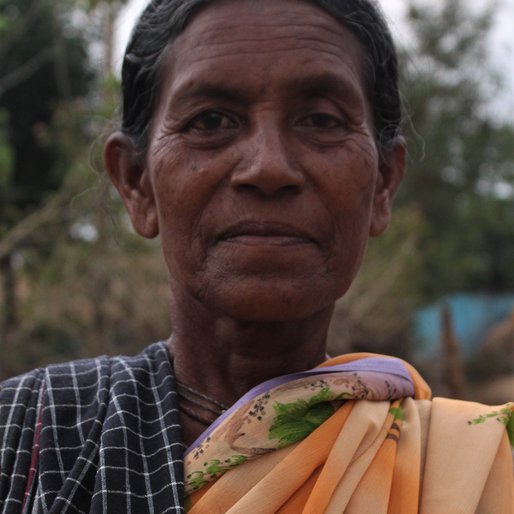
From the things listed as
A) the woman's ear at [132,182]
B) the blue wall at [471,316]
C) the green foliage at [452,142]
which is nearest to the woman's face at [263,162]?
the woman's ear at [132,182]

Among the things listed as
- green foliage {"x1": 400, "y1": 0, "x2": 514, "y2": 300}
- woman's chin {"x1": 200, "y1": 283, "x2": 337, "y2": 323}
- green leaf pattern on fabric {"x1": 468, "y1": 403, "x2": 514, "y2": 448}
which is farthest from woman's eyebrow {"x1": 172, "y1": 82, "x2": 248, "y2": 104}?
green foliage {"x1": 400, "y1": 0, "x2": 514, "y2": 300}

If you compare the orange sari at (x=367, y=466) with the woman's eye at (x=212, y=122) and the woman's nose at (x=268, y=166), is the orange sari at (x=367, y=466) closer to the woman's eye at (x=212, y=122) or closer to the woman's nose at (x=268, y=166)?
the woman's nose at (x=268, y=166)

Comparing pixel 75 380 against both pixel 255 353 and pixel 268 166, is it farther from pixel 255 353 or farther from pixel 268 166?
pixel 268 166

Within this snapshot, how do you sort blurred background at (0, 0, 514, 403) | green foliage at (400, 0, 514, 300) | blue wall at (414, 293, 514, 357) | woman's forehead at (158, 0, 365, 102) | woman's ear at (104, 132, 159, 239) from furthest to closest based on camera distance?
blue wall at (414, 293, 514, 357)
green foliage at (400, 0, 514, 300)
blurred background at (0, 0, 514, 403)
woman's ear at (104, 132, 159, 239)
woman's forehead at (158, 0, 365, 102)

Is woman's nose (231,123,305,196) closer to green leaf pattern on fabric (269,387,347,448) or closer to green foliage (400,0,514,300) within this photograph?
green leaf pattern on fabric (269,387,347,448)

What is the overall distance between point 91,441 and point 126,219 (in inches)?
181

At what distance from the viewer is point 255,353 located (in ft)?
6.27

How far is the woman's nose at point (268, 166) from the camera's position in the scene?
1.67m

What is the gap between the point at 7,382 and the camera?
75.0 inches

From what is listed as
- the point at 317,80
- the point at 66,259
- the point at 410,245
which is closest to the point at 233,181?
the point at 317,80

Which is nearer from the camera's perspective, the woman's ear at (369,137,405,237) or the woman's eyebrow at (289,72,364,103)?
the woman's eyebrow at (289,72,364,103)

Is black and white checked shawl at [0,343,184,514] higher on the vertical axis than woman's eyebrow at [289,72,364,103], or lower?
lower

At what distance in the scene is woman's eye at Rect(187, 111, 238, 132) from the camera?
1.81m

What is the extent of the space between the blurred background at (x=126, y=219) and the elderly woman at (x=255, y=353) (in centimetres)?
71
